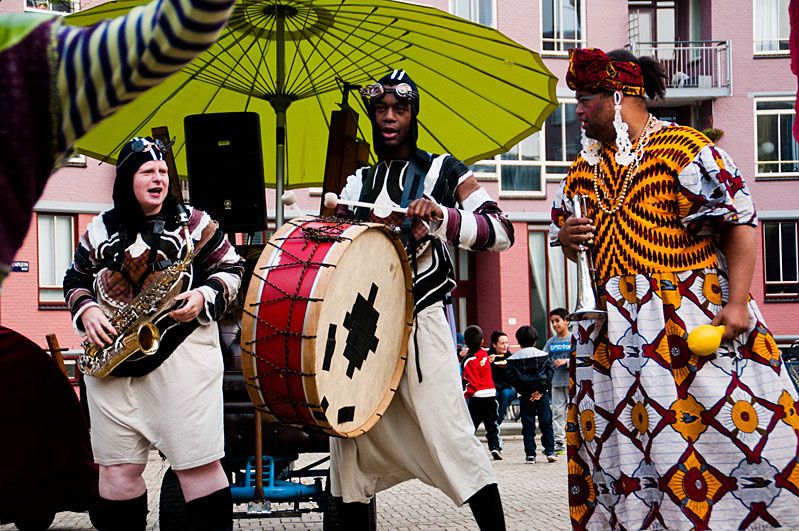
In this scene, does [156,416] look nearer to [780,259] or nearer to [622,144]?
[622,144]

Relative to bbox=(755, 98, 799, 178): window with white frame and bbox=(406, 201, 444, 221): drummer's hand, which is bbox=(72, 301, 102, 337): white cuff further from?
bbox=(755, 98, 799, 178): window with white frame

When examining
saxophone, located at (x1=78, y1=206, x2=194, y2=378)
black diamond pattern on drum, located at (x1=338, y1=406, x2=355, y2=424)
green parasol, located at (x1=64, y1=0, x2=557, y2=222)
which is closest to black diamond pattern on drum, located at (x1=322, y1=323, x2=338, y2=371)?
black diamond pattern on drum, located at (x1=338, y1=406, x2=355, y2=424)

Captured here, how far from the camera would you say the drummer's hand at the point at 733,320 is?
3721 millimetres

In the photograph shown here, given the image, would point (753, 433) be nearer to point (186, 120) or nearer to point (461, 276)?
point (186, 120)

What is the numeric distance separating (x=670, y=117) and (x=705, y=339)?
88.5ft

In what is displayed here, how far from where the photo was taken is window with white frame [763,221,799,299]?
28359 mm

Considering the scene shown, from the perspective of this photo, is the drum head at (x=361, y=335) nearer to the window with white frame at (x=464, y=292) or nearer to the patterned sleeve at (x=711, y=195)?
the patterned sleeve at (x=711, y=195)

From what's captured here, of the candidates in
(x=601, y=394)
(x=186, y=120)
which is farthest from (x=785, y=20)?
(x=601, y=394)

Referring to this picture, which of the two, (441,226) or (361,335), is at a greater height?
(441,226)

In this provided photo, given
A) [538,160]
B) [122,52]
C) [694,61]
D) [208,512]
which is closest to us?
[122,52]

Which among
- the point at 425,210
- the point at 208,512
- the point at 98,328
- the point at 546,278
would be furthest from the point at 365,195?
the point at 546,278

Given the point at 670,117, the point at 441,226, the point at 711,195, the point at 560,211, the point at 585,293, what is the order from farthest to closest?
the point at 670,117 → the point at 560,211 → the point at 441,226 → the point at 585,293 → the point at 711,195

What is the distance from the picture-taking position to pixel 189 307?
427 cm

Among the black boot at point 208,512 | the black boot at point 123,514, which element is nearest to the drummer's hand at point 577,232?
the black boot at point 208,512
